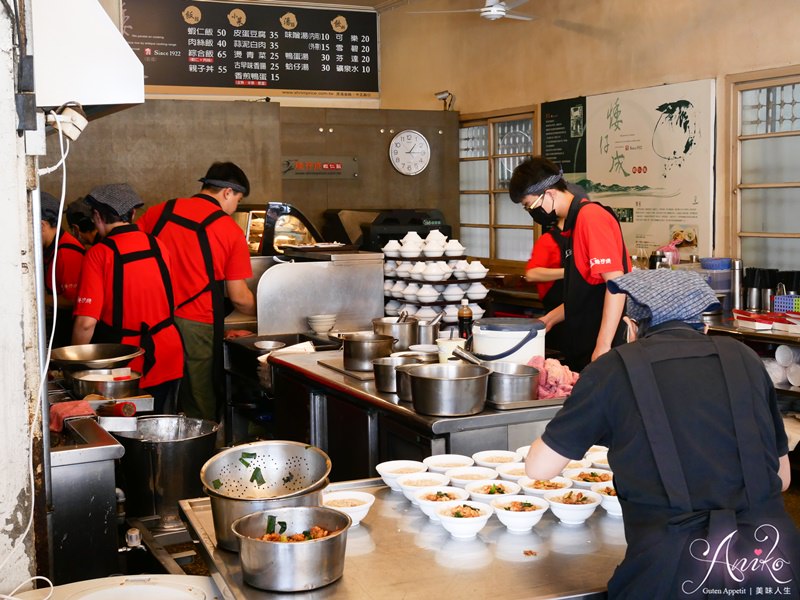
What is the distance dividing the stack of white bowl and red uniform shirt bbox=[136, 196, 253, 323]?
0.57 meters

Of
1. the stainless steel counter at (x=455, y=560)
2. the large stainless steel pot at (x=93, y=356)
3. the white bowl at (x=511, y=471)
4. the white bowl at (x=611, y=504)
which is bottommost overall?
the stainless steel counter at (x=455, y=560)

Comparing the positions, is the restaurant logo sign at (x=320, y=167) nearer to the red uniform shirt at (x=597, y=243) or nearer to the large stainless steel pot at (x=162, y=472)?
the red uniform shirt at (x=597, y=243)

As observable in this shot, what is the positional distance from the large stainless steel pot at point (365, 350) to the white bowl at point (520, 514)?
5.55 ft

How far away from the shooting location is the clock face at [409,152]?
9.55 meters

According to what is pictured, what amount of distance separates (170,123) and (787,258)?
4.82 metres

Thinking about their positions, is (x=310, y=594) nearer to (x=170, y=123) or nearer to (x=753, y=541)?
(x=753, y=541)

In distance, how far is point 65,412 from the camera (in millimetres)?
3166

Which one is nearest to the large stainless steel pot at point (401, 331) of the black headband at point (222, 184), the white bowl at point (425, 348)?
the white bowl at point (425, 348)

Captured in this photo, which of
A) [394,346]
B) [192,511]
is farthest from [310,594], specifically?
[394,346]

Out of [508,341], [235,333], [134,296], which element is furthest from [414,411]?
[235,333]

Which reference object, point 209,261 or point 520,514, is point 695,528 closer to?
point 520,514

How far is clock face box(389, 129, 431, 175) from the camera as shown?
9555mm

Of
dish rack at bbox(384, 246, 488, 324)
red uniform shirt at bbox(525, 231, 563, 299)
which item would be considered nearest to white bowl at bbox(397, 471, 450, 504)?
dish rack at bbox(384, 246, 488, 324)

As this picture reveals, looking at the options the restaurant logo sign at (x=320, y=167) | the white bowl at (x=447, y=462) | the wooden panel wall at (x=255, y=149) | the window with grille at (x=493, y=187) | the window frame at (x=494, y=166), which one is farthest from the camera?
the restaurant logo sign at (x=320, y=167)
